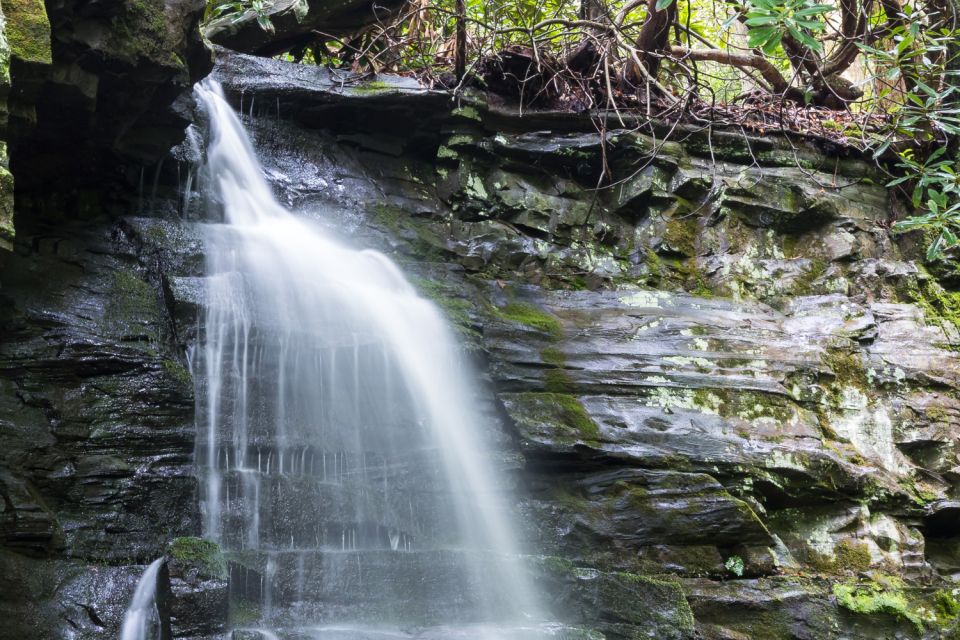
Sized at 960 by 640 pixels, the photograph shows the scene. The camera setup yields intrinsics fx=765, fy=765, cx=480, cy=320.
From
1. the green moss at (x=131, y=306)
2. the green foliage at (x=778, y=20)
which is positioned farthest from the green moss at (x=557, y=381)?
the green moss at (x=131, y=306)

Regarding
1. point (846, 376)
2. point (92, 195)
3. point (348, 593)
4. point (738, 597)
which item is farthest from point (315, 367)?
point (846, 376)

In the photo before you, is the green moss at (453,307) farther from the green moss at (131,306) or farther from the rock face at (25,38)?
the rock face at (25,38)

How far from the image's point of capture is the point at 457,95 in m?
7.08

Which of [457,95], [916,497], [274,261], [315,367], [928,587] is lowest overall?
[928,587]

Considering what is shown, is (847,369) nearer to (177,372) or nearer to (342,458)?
(342,458)

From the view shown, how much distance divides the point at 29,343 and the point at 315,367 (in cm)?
168

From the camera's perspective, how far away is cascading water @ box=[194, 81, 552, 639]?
13.7 feet

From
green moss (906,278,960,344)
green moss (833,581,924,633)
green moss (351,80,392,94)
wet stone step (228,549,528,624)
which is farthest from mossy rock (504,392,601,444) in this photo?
green moss (351,80,392,94)

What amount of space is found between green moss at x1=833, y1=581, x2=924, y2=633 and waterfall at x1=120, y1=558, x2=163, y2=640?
3878mm

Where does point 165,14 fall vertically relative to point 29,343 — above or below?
above

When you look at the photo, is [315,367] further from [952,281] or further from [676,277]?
[952,281]

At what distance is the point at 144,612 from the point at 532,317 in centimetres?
330

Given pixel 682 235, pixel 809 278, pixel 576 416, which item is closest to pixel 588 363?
pixel 576 416

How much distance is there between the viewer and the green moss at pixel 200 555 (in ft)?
12.4
